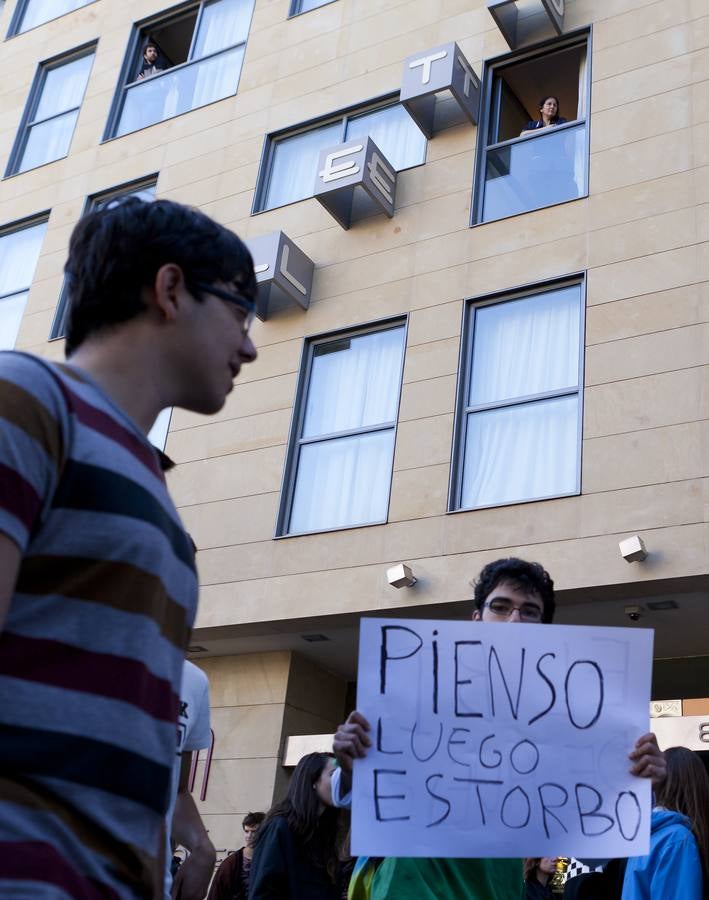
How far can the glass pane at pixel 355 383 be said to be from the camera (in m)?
12.4

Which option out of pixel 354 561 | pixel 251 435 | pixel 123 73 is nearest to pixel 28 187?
pixel 123 73

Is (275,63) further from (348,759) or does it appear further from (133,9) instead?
(348,759)

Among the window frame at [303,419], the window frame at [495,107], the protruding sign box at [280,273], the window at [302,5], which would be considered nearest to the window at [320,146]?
the window frame at [495,107]

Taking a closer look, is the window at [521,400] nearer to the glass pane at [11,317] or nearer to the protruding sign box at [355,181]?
the protruding sign box at [355,181]

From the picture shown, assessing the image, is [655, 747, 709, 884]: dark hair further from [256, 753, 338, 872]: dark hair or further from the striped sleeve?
the striped sleeve

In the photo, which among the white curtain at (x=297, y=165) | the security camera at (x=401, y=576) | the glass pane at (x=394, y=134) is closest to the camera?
the security camera at (x=401, y=576)

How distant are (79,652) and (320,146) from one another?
13989 millimetres

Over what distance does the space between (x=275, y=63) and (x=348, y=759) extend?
46.1 ft

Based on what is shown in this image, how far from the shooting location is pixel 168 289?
1.81m

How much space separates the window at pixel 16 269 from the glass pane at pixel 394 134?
18.7ft

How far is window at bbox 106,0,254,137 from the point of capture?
1636 cm

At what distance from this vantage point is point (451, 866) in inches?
129

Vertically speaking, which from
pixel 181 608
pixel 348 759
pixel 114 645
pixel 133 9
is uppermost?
pixel 133 9

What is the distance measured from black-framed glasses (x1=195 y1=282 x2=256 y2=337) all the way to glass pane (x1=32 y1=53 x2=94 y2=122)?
17.4m
